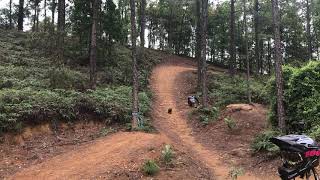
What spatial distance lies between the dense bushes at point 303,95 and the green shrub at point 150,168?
5.99m

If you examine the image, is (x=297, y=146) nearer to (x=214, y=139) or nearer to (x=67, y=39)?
(x=214, y=139)

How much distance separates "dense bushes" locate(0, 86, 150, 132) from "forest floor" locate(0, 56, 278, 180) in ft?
3.60

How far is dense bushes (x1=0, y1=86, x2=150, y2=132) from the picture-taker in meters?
15.3

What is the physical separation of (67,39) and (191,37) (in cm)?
3211

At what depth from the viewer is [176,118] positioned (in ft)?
75.6

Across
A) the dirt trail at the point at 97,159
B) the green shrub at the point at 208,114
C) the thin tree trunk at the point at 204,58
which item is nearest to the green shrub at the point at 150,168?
the dirt trail at the point at 97,159

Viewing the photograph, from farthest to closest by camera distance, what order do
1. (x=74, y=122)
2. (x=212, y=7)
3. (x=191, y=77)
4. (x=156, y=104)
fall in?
1. (x=212, y=7)
2. (x=191, y=77)
3. (x=156, y=104)
4. (x=74, y=122)

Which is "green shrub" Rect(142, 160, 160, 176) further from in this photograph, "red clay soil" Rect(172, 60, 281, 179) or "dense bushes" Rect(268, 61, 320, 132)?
"dense bushes" Rect(268, 61, 320, 132)

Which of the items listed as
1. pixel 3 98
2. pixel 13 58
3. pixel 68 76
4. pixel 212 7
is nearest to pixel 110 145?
pixel 3 98

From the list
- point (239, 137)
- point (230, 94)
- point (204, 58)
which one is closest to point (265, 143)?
point (239, 137)

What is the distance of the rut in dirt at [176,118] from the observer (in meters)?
15.1

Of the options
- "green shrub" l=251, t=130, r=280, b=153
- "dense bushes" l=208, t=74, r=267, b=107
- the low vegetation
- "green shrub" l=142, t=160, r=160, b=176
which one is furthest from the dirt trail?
"dense bushes" l=208, t=74, r=267, b=107

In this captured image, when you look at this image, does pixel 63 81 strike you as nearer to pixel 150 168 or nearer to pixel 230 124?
pixel 230 124

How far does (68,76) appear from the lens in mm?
22656
